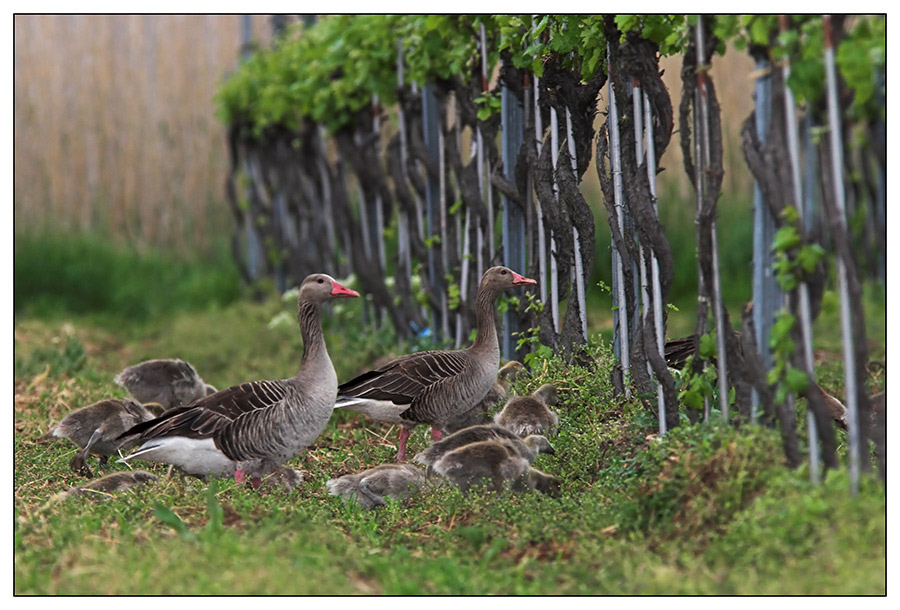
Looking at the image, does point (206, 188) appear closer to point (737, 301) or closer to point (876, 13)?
point (737, 301)

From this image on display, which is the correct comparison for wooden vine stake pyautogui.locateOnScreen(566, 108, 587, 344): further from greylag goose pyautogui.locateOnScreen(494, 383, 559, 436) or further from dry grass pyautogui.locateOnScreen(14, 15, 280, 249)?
dry grass pyautogui.locateOnScreen(14, 15, 280, 249)

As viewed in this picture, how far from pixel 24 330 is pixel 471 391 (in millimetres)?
7319

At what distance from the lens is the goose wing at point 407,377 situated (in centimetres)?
646

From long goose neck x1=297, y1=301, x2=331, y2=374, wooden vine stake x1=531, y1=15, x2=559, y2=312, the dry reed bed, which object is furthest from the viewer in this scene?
the dry reed bed

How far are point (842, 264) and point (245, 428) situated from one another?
125 inches

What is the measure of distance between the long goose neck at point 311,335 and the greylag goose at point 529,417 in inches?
43.1

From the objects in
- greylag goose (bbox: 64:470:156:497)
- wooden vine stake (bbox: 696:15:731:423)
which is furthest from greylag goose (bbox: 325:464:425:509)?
wooden vine stake (bbox: 696:15:731:423)

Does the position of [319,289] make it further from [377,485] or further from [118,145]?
[118,145]

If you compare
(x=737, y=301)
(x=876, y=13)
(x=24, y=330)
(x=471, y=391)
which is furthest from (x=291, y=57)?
(x=876, y=13)

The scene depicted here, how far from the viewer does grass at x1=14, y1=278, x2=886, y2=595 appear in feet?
13.3

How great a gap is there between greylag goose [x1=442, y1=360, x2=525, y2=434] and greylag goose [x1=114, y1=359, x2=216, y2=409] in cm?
200

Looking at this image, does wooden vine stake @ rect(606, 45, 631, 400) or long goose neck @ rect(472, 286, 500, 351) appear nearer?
wooden vine stake @ rect(606, 45, 631, 400)

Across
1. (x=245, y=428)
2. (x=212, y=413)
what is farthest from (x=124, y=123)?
(x=245, y=428)

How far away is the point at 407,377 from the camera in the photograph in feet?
21.4
